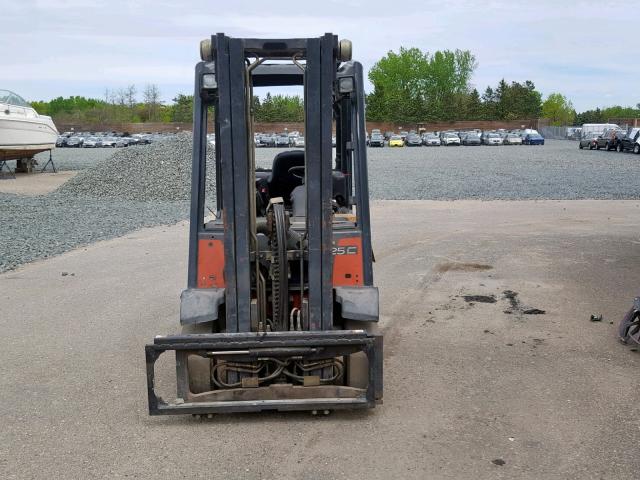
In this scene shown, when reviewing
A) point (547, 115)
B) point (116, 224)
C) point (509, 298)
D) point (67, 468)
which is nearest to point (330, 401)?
point (67, 468)

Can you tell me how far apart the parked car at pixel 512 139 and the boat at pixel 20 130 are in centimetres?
4406

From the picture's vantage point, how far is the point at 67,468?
4.35 metres

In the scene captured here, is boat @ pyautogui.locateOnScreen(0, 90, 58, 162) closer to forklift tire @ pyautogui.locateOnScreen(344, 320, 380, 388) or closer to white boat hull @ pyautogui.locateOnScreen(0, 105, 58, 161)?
white boat hull @ pyautogui.locateOnScreen(0, 105, 58, 161)

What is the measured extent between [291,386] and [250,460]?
66cm

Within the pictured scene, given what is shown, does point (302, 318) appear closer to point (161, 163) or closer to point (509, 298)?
point (509, 298)

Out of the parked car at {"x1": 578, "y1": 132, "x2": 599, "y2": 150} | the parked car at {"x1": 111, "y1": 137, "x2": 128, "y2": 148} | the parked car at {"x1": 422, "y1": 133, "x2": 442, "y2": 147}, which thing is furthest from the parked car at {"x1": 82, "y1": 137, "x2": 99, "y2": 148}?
the parked car at {"x1": 578, "y1": 132, "x2": 599, "y2": 150}

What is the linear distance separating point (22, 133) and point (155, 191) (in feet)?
46.3

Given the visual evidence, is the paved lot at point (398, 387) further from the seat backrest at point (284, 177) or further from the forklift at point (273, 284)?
the seat backrest at point (284, 177)

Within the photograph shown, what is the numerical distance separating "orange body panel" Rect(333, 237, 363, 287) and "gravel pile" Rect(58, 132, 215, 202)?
15073 mm

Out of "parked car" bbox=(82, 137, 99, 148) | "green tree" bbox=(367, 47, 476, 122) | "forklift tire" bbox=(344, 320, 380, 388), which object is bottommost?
"forklift tire" bbox=(344, 320, 380, 388)

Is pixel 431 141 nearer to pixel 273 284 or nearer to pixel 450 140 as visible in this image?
pixel 450 140

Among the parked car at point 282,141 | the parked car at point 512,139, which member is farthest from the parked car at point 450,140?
the parked car at point 282,141

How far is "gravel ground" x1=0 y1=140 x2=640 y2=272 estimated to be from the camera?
14.8m

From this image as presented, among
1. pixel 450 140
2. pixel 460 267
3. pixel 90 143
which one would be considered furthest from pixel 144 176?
pixel 90 143
